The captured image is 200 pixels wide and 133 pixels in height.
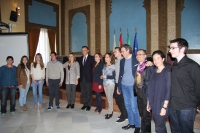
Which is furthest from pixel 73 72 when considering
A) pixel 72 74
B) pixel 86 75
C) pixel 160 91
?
pixel 160 91

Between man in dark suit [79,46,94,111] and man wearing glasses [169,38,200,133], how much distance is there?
2370mm

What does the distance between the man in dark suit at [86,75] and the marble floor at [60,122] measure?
32 cm

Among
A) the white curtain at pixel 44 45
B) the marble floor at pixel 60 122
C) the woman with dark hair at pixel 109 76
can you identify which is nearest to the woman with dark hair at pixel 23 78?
the marble floor at pixel 60 122

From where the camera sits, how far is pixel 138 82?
2.30m

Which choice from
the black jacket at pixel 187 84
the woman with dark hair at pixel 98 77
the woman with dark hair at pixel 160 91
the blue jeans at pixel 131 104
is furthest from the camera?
the woman with dark hair at pixel 98 77

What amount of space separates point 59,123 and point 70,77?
1202 mm

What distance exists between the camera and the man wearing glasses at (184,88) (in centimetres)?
158

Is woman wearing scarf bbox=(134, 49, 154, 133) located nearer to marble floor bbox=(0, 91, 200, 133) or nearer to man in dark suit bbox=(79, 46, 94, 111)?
marble floor bbox=(0, 91, 200, 133)

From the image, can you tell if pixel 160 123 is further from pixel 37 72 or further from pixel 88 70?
pixel 37 72

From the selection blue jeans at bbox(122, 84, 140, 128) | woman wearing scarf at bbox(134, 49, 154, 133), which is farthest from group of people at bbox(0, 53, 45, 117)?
woman wearing scarf at bbox(134, 49, 154, 133)

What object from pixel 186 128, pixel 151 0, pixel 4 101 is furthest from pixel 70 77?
pixel 151 0

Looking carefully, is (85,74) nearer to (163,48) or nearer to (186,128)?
(186,128)

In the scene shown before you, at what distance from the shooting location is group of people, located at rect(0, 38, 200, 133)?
162 cm

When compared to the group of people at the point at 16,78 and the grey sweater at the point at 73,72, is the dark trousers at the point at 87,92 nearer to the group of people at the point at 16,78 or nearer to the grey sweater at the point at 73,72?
the grey sweater at the point at 73,72
